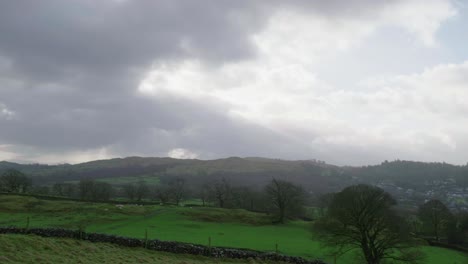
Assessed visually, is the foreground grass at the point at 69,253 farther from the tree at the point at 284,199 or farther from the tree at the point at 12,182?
the tree at the point at 12,182

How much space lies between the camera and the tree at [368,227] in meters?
43.7

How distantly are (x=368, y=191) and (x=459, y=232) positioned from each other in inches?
2009

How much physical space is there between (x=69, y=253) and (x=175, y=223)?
48.7m

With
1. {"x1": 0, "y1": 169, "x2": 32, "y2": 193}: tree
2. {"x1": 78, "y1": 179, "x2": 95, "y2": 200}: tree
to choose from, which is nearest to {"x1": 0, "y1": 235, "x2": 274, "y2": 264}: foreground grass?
{"x1": 78, "y1": 179, "x2": 95, "y2": 200}: tree

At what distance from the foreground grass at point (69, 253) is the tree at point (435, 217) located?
71506mm

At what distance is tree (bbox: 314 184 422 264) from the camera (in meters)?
43.7

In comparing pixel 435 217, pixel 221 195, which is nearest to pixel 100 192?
pixel 221 195

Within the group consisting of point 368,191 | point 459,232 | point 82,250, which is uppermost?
point 368,191

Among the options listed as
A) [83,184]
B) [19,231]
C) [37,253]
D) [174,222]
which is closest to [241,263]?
[37,253]

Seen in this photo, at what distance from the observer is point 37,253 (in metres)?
25.1

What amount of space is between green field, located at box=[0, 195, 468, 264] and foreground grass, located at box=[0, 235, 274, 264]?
64.2ft

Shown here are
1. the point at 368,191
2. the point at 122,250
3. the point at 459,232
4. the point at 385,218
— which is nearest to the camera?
the point at 122,250

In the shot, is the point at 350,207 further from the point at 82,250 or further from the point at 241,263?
the point at 82,250

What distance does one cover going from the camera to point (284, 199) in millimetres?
90000
